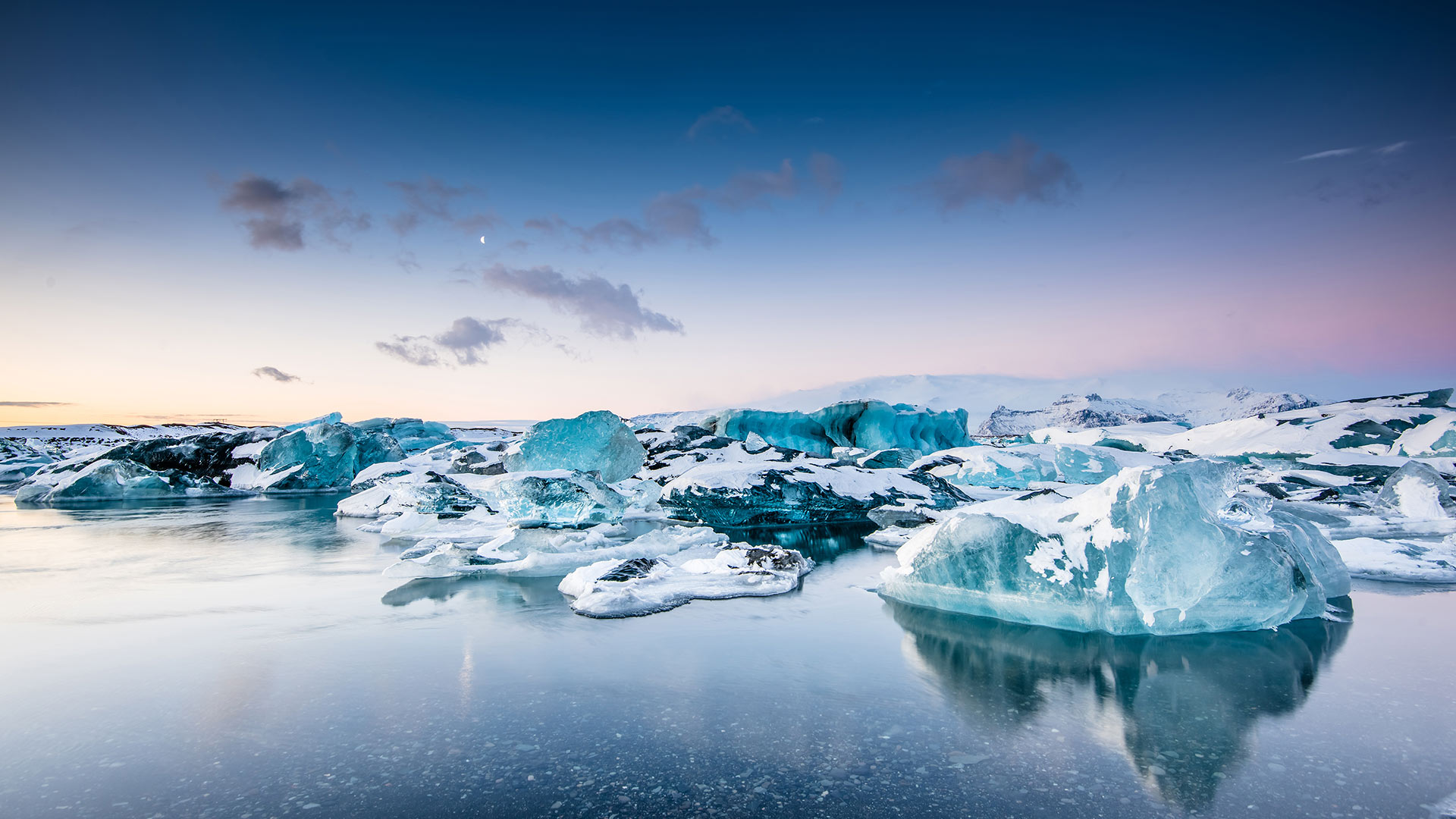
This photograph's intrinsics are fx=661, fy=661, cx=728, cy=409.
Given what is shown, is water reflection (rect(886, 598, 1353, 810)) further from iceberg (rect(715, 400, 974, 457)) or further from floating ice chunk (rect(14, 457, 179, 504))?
floating ice chunk (rect(14, 457, 179, 504))

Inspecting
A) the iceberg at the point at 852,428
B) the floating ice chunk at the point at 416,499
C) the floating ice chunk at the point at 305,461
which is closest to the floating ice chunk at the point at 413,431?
the floating ice chunk at the point at 305,461

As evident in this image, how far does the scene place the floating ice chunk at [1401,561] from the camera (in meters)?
8.11

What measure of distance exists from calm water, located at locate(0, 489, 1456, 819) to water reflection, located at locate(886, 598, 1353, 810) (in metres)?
0.03

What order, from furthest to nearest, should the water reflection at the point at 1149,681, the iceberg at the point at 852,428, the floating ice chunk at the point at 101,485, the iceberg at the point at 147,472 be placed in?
the iceberg at the point at 852,428 < the iceberg at the point at 147,472 < the floating ice chunk at the point at 101,485 < the water reflection at the point at 1149,681

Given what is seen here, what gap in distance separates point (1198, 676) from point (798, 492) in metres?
9.75

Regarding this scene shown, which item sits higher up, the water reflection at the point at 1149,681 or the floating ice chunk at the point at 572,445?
→ the floating ice chunk at the point at 572,445

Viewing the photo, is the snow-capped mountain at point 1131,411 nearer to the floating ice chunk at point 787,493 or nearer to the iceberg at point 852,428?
the iceberg at point 852,428

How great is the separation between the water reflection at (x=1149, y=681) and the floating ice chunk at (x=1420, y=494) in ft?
33.2

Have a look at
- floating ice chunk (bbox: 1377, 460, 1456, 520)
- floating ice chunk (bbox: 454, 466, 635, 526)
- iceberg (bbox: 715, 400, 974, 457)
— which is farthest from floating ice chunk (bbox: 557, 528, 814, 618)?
iceberg (bbox: 715, 400, 974, 457)

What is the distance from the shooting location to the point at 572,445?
16.0 metres

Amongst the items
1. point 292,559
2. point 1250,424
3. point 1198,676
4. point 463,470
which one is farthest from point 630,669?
point 1250,424

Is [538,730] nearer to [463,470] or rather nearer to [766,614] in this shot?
[766,614]

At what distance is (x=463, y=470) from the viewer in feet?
69.7

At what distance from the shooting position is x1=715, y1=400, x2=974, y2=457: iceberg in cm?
2953
